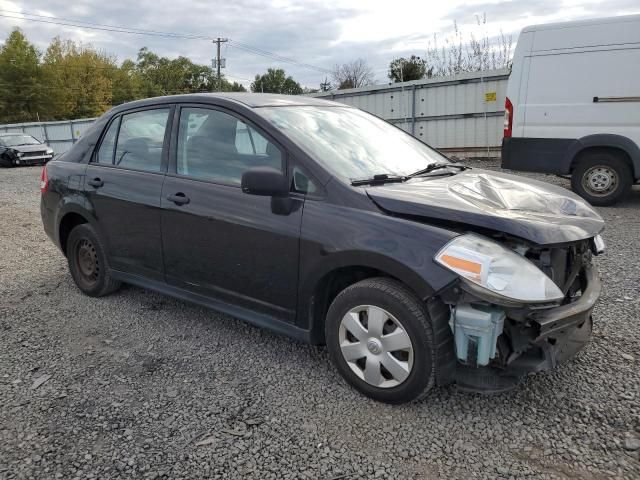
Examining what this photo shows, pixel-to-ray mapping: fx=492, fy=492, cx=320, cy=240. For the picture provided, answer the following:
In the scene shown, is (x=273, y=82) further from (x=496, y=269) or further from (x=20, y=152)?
(x=496, y=269)

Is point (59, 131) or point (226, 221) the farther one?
point (59, 131)

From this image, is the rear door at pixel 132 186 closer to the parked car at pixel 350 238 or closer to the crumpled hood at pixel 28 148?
the parked car at pixel 350 238

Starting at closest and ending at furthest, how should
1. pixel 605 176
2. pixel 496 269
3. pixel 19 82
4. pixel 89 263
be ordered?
pixel 496 269
pixel 89 263
pixel 605 176
pixel 19 82

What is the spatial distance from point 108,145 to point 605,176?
7.02 m

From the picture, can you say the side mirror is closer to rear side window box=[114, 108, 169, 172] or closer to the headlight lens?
the headlight lens

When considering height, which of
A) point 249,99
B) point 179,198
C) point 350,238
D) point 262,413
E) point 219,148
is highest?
point 249,99

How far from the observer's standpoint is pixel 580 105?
24.1 feet

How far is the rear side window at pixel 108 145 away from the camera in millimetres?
4027

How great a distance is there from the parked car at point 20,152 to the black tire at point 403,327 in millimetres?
20137

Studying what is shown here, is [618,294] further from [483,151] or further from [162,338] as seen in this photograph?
[483,151]

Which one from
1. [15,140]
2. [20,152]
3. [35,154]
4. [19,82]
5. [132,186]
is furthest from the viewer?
[19,82]

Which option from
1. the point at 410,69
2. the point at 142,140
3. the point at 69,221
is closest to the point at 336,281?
the point at 142,140

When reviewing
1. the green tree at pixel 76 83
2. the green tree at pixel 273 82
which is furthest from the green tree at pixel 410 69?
the green tree at pixel 273 82

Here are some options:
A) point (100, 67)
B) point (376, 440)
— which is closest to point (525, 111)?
point (376, 440)
